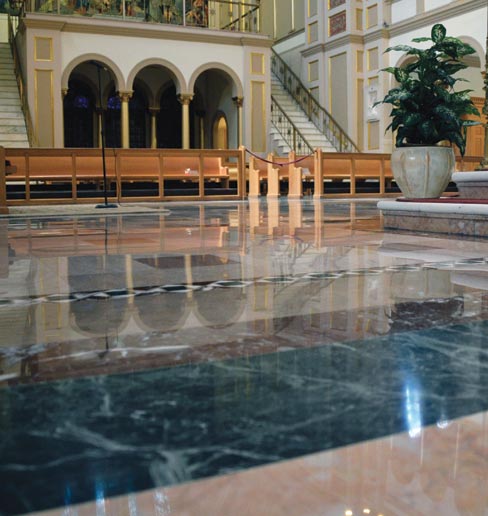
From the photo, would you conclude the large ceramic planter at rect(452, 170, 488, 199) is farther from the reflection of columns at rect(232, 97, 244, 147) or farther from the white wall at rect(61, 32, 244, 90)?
the white wall at rect(61, 32, 244, 90)

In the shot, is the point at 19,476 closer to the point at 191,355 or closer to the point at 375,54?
the point at 191,355

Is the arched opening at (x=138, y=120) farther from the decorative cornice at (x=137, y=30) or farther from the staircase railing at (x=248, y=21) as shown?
the decorative cornice at (x=137, y=30)

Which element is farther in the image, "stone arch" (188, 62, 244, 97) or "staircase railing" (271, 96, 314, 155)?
"staircase railing" (271, 96, 314, 155)

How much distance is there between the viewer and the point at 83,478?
1.11m

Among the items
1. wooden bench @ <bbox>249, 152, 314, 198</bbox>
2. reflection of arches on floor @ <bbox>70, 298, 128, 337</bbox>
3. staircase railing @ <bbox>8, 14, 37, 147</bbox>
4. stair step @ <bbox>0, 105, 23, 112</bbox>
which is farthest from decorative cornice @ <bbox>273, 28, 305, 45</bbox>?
reflection of arches on floor @ <bbox>70, 298, 128, 337</bbox>

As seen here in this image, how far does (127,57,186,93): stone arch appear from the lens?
17.7 metres

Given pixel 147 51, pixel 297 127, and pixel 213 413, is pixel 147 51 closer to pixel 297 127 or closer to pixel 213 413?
pixel 297 127

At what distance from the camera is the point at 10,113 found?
54.3 ft

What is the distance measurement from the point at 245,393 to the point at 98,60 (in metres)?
17.1

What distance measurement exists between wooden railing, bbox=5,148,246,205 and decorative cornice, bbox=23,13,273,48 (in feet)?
12.6

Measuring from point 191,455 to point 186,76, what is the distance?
58.9 ft

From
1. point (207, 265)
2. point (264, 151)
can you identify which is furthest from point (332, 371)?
point (264, 151)

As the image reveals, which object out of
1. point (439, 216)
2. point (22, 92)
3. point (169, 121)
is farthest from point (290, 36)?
point (439, 216)

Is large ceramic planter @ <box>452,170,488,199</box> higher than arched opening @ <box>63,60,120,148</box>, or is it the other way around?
arched opening @ <box>63,60,120,148</box>
